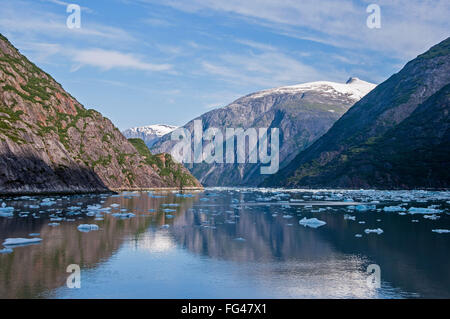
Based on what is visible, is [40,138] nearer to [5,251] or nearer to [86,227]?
[86,227]

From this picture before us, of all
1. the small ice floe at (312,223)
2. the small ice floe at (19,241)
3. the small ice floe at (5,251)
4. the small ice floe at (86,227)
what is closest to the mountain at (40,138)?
the small ice floe at (86,227)

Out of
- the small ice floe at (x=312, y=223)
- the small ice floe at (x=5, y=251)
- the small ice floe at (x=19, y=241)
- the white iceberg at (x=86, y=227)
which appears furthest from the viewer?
the small ice floe at (x=312, y=223)

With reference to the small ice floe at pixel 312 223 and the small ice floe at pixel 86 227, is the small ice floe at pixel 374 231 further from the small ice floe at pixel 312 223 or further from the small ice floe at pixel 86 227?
the small ice floe at pixel 86 227

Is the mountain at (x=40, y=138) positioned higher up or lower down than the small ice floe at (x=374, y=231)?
higher up

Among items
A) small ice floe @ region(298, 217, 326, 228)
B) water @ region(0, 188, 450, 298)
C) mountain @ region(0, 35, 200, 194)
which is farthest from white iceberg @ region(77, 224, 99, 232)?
mountain @ region(0, 35, 200, 194)

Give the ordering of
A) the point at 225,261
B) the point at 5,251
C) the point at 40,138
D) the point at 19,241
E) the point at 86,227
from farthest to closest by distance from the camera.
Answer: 1. the point at 40,138
2. the point at 86,227
3. the point at 19,241
4. the point at 5,251
5. the point at 225,261

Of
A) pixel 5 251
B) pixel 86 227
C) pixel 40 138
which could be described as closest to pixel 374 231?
pixel 86 227

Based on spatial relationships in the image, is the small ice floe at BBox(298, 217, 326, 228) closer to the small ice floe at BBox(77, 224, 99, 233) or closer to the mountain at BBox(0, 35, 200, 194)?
the small ice floe at BBox(77, 224, 99, 233)

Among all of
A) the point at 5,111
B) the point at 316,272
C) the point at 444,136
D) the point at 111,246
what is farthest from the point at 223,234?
the point at 444,136
